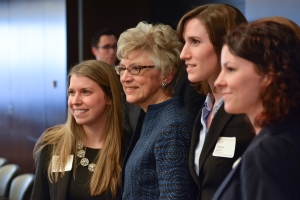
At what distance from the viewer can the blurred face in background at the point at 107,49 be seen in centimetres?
560

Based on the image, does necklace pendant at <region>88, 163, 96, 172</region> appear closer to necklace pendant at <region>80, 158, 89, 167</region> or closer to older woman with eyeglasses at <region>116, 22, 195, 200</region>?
necklace pendant at <region>80, 158, 89, 167</region>

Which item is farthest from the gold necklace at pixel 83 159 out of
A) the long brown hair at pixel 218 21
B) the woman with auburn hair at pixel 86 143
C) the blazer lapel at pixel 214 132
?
the long brown hair at pixel 218 21

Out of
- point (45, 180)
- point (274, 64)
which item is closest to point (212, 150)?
point (274, 64)

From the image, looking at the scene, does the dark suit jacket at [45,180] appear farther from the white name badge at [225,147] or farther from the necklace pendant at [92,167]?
the white name badge at [225,147]


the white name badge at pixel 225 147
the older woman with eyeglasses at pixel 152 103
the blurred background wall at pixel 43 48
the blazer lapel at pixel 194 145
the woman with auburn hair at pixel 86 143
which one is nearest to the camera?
the white name badge at pixel 225 147

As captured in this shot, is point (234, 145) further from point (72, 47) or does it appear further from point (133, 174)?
point (72, 47)

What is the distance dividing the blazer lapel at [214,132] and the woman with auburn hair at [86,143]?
81 cm

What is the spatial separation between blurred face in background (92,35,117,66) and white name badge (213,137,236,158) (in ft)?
11.2

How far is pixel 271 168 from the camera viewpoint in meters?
1.65

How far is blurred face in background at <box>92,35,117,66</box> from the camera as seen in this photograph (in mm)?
5602

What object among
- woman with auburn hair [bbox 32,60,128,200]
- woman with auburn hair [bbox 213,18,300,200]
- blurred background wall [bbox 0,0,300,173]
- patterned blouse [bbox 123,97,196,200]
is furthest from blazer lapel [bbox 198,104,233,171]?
blurred background wall [bbox 0,0,300,173]

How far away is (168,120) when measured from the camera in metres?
2.50

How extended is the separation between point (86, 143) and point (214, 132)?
3.50 ft

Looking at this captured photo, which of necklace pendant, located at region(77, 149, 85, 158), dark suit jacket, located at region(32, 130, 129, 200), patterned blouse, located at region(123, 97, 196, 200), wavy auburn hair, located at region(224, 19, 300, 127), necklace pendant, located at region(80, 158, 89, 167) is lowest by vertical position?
dark suit jacket, located at region(32, 130, 129, 200)
